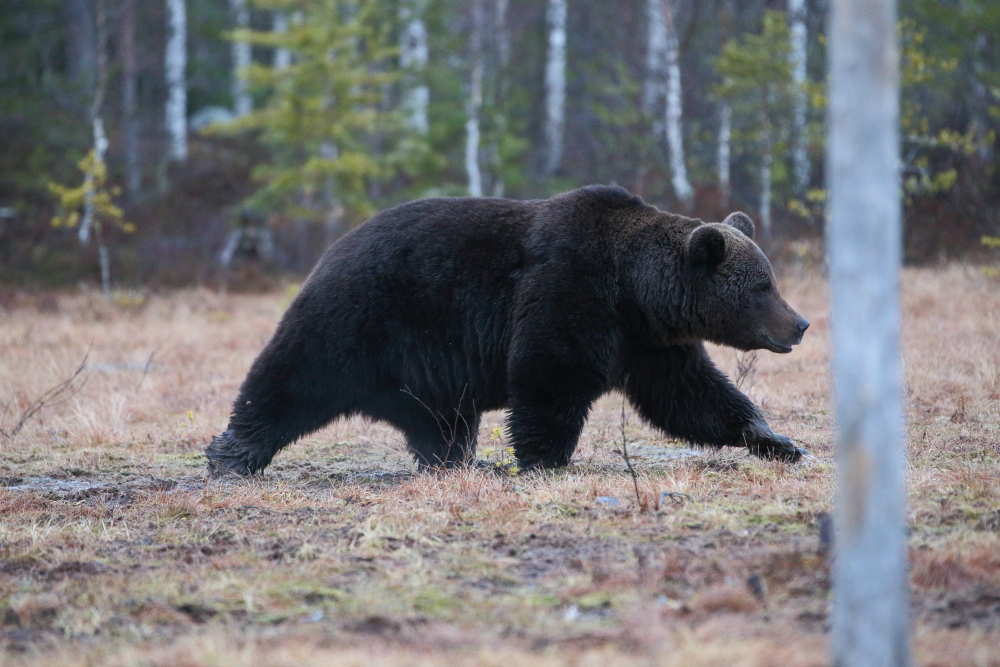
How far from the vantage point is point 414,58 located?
23828 mm

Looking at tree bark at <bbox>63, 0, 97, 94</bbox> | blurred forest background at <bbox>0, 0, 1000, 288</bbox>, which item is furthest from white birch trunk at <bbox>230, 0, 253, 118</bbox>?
tree bark at <bbox>63, 0, 97, 94</bbox>

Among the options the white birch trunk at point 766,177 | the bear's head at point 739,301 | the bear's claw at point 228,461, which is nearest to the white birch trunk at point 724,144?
the white birch trunk at point 766,177

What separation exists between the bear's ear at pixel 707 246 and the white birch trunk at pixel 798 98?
11147 mm

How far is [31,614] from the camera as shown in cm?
358

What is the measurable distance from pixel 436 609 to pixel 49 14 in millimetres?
28215

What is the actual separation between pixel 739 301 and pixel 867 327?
3.77 metres

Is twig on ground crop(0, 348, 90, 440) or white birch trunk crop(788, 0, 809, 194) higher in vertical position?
white birch trunk crop(788, 0, 809, 194)

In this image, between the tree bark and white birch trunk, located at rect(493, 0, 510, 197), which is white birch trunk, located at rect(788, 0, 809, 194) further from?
the tree bark

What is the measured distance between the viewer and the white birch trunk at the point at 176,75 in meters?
27.1

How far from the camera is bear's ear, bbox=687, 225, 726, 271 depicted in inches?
233

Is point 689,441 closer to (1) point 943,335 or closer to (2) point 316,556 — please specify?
(2) point 316,556

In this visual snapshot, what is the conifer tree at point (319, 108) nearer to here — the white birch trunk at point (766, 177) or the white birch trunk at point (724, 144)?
the white birch trunk at point (724, 144)

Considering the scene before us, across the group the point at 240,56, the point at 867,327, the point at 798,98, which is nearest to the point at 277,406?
the point at 867,327

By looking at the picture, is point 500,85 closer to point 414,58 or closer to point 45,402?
point 414,58
